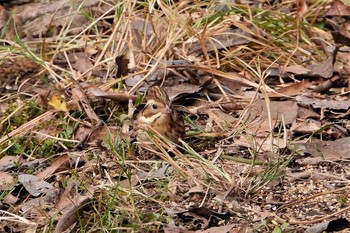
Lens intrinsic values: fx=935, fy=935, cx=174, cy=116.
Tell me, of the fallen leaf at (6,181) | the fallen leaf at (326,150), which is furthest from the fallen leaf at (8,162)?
the fallen leaf at (326,150)

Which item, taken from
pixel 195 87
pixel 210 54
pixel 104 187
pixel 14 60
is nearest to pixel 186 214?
pixel 104 187

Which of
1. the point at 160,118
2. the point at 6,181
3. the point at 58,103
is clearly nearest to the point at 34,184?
the point at 6,181

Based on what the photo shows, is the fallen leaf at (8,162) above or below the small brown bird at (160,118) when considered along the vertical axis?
below

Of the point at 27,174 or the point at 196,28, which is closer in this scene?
the point at 27,174

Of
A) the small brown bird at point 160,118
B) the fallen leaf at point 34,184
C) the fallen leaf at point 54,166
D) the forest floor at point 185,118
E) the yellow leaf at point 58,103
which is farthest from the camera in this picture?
the yellow leaf at point 58,103

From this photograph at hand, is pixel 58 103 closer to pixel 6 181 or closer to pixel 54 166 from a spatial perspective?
pixel 54 166

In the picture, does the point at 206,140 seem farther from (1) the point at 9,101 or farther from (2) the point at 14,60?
(2) the point at 14,60

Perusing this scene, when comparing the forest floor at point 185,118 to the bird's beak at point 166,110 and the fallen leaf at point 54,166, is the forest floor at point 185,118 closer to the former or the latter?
the fallen leaf at point 54,166
